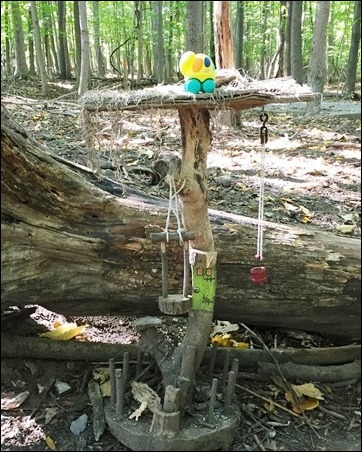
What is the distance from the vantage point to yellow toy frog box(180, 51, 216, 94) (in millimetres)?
1762

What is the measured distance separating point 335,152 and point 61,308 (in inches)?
129

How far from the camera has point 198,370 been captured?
2.24 meters

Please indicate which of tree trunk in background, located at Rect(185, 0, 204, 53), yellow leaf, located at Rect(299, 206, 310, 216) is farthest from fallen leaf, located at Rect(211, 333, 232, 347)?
tree trunk in background, located at Rect(185, 0, 204, 53)

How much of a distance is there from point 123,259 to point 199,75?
994mm

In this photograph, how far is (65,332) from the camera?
259cm

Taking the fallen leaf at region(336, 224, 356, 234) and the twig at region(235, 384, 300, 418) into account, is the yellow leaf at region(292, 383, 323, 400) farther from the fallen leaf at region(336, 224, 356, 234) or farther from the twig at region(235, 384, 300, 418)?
the fallen leaf at region(336, 224, 356, 234)

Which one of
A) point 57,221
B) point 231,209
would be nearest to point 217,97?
point 57,221

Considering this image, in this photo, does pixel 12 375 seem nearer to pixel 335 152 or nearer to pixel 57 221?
pixel 57 221

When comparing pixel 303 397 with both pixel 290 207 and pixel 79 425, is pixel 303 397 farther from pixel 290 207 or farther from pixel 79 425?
pixel 290 207

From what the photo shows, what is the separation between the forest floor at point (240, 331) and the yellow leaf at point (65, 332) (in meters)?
0.08

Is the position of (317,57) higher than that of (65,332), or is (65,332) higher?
(317,57)

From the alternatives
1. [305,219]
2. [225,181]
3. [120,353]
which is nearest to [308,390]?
[120,353]

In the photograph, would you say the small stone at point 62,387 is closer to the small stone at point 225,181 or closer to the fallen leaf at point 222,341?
the fallen leaf at point 222,341

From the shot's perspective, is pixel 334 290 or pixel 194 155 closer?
pixel 194 155
